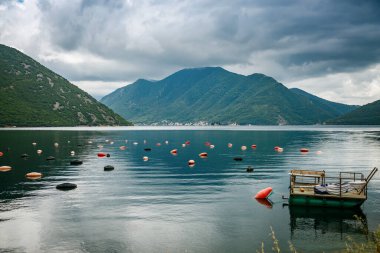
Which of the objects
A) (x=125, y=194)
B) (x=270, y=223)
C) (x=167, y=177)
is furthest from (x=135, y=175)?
(x=270, y=223)

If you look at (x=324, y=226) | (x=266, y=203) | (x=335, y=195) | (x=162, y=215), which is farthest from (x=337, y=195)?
(x=162, y=215)

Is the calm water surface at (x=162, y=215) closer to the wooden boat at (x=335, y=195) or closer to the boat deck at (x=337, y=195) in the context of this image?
the wooden boat at (x=335, y=195)

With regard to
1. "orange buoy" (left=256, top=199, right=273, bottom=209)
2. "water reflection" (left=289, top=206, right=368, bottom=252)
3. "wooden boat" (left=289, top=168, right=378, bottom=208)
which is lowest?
"water reflection" (left=289, top=206, right=368, bottom=252)

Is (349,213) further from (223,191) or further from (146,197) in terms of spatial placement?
(146,197)

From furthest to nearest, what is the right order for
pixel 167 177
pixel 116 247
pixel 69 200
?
pixel 167 177
pixel 69 200
pixel 116 247

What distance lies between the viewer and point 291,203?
48656mm

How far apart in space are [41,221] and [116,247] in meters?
13.2

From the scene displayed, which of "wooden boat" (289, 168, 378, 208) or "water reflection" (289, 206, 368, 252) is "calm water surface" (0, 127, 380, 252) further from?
"wooden boat" (289, 168, 378, 208)

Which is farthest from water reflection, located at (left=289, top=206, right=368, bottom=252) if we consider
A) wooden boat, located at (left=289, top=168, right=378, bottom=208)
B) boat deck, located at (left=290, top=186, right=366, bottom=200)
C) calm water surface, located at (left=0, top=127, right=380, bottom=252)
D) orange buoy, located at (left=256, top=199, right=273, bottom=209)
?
orange buoy, located at (left=256, top=199, right=273, bottom=209)

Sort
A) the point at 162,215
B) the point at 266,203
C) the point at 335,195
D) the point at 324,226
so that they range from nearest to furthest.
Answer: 1. the point at 324,226
2. the point at 162,215
3. the point at 335,195
4. the point at 266,203

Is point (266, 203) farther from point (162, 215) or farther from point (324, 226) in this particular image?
point (162, 215)

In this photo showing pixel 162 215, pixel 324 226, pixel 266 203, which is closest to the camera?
pixel 324 226

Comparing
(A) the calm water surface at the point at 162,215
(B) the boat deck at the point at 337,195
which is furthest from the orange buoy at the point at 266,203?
(B) the boat deck at the point at 337,195

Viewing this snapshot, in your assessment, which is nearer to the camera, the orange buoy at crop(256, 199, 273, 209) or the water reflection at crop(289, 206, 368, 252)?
the water reflection at crop(289, 206, 368, 252)
